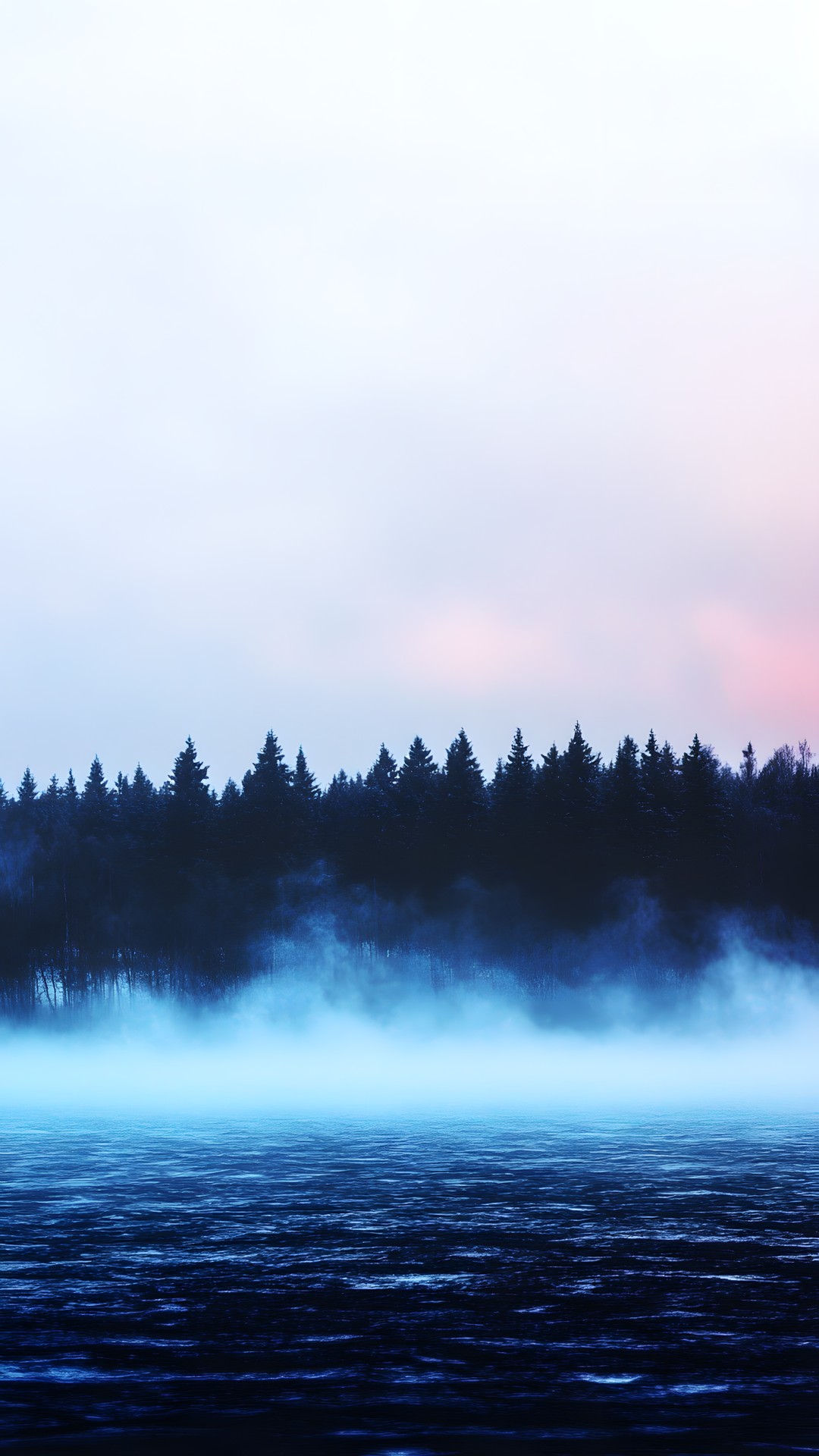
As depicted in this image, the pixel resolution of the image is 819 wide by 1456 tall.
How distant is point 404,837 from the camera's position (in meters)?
134

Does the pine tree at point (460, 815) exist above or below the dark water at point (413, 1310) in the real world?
above

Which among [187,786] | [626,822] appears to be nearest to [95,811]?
[187,786]

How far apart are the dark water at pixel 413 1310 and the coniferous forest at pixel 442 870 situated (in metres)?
94.2

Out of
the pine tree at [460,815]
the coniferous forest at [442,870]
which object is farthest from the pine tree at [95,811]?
the pine tree at [460,815]

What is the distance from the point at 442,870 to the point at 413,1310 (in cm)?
11564

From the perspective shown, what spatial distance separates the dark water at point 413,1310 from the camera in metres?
12.1

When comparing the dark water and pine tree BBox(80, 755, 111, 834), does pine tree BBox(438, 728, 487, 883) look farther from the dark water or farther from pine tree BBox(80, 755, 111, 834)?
the dark water

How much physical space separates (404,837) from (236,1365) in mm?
120415

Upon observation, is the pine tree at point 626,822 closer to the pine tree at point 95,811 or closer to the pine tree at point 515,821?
the pine tree at point 515,821

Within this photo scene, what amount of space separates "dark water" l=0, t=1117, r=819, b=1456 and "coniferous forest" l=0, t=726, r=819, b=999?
94244mm

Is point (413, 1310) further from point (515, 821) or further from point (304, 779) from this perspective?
point (304, 779)

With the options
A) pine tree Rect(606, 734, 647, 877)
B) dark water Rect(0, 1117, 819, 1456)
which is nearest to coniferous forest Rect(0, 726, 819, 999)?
pine tree Rect(606, 734, 647, 877)

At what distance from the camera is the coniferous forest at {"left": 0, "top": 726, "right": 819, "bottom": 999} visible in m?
128

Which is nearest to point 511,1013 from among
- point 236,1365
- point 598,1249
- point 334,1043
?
point 334,1043
